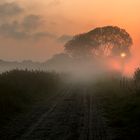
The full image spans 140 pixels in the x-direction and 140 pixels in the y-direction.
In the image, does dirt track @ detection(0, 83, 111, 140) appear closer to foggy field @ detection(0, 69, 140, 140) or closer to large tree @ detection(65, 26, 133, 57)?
foggy field @ detection(0, 69, 140, 140)

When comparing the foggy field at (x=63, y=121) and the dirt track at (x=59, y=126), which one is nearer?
the dirt track at (x=59, y=126)

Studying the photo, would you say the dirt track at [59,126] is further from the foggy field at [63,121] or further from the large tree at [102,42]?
the large tree at [102,42]

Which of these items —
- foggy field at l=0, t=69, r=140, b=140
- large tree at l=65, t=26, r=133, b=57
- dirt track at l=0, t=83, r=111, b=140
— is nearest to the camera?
dirt track at l=0, t=83, r=111, b=140

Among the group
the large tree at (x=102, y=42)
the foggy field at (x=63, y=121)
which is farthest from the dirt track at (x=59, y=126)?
the large tree at (x=102, y=42)

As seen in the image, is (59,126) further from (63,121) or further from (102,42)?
(102,42)

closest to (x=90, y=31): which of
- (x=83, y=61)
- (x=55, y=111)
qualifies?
(x=83, y=61)

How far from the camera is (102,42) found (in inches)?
4259

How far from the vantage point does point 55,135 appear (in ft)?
47.7

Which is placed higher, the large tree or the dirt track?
the large tree

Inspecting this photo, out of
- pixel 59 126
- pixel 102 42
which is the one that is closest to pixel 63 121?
pixel 59 126

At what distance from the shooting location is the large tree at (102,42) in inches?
4134

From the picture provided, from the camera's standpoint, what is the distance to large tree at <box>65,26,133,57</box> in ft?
344

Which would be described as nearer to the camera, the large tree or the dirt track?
the dirt track

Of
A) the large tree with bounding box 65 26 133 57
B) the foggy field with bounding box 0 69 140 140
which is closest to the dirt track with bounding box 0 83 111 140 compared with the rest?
the foggy field with bounding box 0 69 140 140
